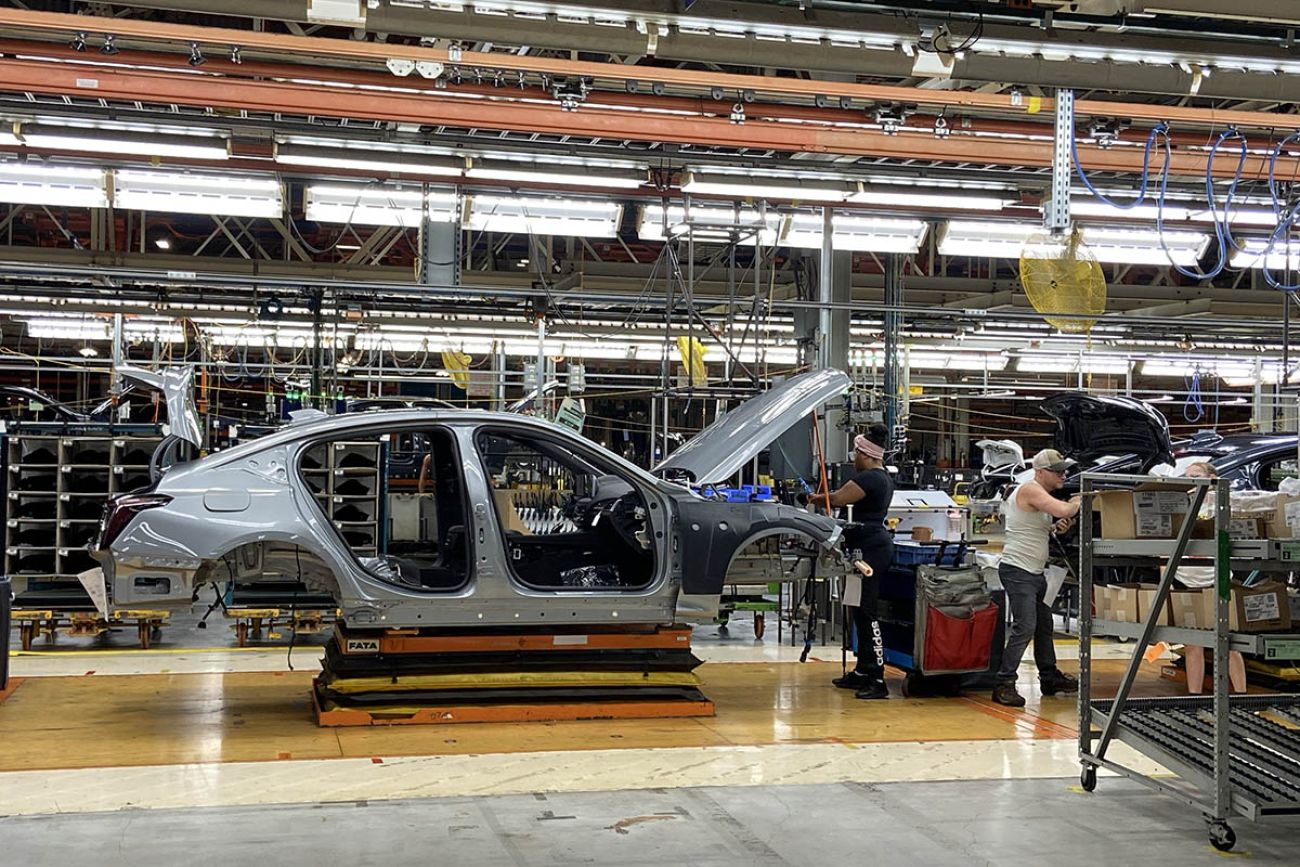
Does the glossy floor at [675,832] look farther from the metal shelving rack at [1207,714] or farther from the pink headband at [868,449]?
the pink headband at [868,449]

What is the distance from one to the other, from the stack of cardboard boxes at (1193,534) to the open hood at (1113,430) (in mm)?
4192

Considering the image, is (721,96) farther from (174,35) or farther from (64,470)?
(64,470)

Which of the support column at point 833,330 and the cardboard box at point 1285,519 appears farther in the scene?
the support column at point 833,330

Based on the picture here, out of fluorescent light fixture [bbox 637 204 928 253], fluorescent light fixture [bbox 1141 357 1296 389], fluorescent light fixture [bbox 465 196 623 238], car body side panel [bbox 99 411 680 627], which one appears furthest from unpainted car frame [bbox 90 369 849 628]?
fluorescent light fixture [bbox 1141 357 1296 389]

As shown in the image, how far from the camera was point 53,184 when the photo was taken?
384 inches

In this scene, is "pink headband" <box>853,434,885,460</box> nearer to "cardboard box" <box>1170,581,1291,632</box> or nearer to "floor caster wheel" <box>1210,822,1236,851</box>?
"cardboard box" <box>1170,581,1291,632</box>

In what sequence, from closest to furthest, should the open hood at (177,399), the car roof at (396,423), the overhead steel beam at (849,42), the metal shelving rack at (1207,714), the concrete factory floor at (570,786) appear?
the concrete factory floor at (570,786) < the metal shelving rack at (1207,714) < the overhead steel beam at (849,42) < the car roof at (396,423) < the open hood at (177,399)

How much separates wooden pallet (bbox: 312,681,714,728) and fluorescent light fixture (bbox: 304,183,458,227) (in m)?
4.60

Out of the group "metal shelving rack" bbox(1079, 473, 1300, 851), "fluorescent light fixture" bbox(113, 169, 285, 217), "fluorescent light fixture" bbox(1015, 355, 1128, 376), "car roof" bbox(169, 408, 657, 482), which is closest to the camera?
"metal shelving rack" bbox(1079, 473, 1300, 851)

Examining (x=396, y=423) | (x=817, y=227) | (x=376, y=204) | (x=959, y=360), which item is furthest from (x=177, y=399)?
(x=959, y=360)

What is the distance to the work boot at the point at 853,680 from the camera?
7.91 metres

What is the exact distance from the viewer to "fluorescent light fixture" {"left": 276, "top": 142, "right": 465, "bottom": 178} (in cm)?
977

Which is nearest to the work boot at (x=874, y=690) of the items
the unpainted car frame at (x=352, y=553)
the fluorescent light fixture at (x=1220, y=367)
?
the unpainted car frame at (x=352, y=553)

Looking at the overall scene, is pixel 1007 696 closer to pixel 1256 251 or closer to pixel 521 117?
pixel 521 117
